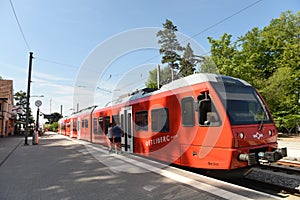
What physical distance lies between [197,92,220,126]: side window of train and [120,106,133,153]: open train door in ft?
14.1

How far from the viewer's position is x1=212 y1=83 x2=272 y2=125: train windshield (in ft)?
20.0

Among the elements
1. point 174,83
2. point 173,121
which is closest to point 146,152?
point 173,121

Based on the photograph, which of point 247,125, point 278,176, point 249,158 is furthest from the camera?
point 278,176

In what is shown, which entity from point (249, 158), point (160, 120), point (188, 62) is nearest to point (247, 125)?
point (249, 158)

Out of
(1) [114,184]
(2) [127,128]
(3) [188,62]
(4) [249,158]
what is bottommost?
(1) [114,184]

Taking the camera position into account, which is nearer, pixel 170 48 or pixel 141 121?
pixel 141 121

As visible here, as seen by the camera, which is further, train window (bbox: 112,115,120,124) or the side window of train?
train window (bbox: 112,115,120,124)

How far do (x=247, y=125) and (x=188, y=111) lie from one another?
167 centimetres

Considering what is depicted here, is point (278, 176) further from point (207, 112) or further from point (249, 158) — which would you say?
point (207, 112)

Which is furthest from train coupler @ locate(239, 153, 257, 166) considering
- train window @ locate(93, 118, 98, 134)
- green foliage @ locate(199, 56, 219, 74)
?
green foliage @ locate(199, 56, 219, 74)

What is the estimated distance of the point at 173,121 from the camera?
7340 millimetres

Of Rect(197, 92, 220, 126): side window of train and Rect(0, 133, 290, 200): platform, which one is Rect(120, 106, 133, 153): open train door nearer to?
Rect(0, 133, 290, 200): platform

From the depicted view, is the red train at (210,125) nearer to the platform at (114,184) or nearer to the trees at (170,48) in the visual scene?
the platform at (114,184)

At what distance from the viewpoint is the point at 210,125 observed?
6066mm
